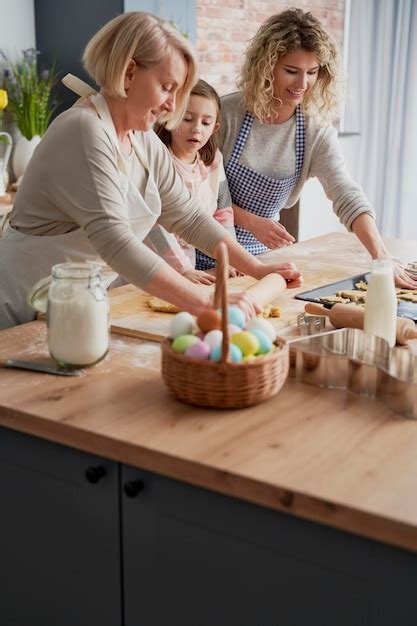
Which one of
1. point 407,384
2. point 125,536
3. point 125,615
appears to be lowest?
point 125,615

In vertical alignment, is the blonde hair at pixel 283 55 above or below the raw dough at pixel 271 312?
above

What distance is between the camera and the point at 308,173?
2672mm

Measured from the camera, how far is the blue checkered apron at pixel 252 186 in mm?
2600

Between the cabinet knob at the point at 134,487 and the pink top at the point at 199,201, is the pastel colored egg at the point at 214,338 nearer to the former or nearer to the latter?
the cabinet knob at the point at 134,487

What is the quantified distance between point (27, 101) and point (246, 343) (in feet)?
9.19

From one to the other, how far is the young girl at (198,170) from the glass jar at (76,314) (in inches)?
30.0

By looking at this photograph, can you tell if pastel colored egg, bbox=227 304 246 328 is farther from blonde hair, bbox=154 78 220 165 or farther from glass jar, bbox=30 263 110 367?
blonde hair, bbox=154 78 220 165

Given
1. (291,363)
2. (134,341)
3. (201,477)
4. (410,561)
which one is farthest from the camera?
(134,341)

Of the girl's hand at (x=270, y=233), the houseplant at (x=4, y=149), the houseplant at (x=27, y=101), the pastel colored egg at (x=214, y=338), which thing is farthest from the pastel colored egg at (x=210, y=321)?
the houseplant at (x=27, y=101)

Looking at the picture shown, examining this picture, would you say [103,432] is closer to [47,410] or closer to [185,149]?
[47,410]

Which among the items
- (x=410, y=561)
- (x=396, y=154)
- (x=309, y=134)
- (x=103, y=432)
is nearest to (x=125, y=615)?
(x=103, y=432)

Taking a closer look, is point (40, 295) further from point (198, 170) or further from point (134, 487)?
point (198, 170)

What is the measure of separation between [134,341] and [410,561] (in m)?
0.82

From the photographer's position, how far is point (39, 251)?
1.83 m
